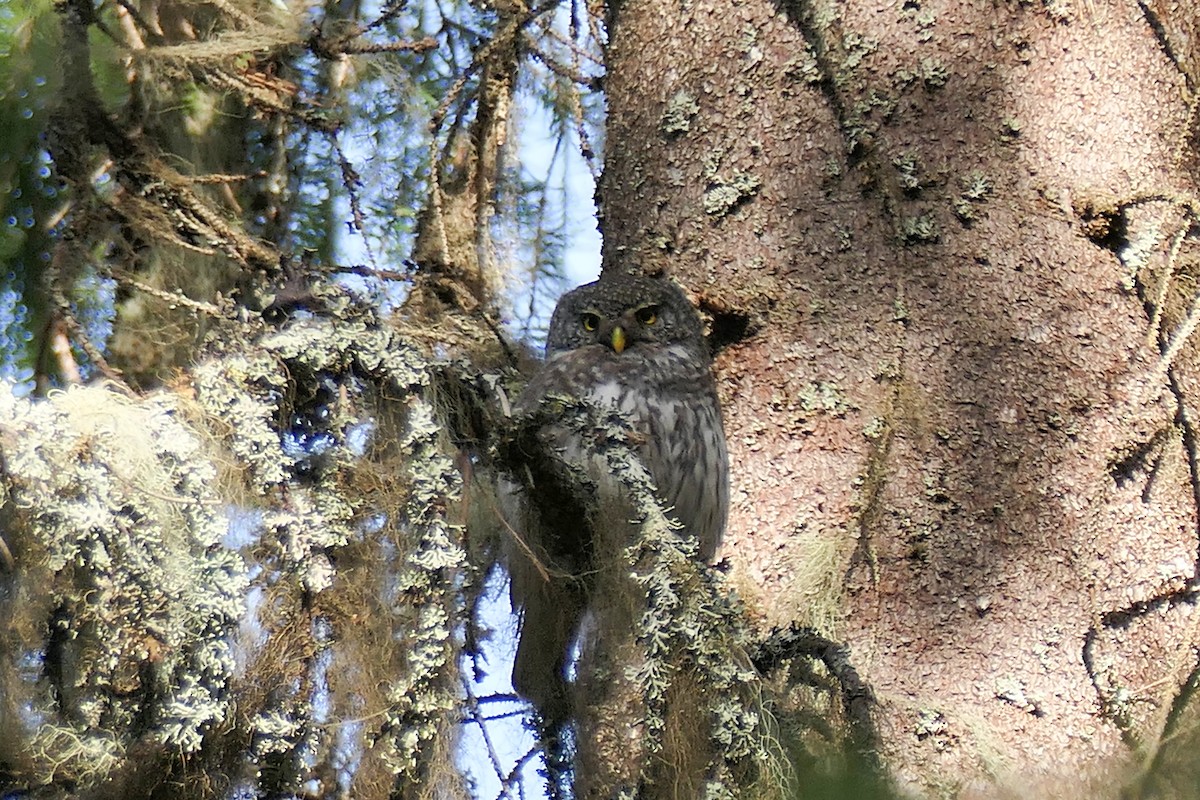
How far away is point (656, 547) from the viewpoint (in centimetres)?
151

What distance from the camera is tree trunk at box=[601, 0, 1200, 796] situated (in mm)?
1682

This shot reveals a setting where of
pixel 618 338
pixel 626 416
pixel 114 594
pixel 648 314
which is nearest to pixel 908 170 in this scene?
pixel 626 416

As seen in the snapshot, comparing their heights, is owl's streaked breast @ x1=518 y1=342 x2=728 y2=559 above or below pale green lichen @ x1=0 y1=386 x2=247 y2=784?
above

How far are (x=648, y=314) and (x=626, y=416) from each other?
35.0 inches

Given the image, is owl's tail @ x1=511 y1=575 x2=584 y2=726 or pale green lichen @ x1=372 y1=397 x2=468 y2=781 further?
owl's tail @ x1=511 y1=575 x2=584 y2=726

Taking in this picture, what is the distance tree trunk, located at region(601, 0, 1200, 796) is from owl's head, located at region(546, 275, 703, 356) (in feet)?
0.82

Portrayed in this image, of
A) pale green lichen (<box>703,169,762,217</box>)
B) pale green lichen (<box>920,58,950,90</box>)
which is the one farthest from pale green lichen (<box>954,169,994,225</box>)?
pale green lichen (<box>703,169,762,217</box>)

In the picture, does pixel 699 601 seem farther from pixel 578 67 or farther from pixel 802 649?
pixel 578 67

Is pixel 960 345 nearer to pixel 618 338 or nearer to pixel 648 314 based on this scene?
pixel 648 314

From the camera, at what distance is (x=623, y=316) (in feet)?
8.87

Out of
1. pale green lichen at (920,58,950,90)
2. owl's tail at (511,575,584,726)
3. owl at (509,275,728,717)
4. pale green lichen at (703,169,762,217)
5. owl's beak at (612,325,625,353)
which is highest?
pale green lichen at (920,58,950,90)

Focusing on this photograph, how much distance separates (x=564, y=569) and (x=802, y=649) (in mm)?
335

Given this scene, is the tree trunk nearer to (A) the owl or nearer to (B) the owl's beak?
(A) the owl

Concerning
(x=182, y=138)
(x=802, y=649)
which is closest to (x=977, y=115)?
(x=802, y=649)
